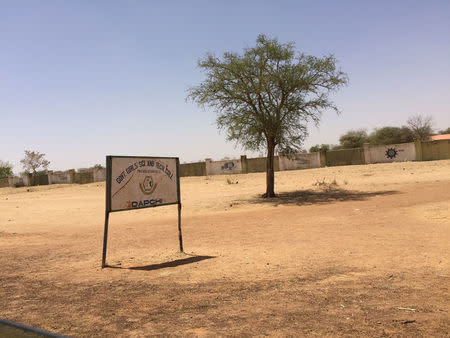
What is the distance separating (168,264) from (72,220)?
11.5 m

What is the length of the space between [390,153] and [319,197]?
23774 millimetres

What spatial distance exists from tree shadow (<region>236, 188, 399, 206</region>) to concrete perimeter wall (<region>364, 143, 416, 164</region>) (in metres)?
20.0

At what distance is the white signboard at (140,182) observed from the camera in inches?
302

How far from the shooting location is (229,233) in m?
11.0

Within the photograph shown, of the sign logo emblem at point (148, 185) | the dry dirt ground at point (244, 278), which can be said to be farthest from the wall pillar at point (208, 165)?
the sign logo emblem at point (148, 185)

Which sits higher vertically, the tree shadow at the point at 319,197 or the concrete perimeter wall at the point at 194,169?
the concrete perimeter wall at the point at 194,169

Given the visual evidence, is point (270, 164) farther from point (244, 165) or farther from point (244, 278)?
point (244, 165)

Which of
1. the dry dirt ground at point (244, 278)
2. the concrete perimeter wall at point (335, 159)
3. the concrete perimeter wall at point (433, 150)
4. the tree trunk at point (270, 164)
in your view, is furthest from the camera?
the concrete perimeter wall at point (335, 159)

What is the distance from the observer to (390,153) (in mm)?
40781

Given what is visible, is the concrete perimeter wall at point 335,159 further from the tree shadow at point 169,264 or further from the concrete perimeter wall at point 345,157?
the tree shadow at point 169,264

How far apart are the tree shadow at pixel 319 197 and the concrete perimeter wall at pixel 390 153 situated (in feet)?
65.5

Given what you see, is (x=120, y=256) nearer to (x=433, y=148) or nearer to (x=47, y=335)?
(x=47, y=335)

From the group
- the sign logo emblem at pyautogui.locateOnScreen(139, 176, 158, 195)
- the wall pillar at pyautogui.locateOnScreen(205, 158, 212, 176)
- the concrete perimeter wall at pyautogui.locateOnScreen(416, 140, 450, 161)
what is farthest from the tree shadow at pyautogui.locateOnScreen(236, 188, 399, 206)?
the wall pillar at pyautogui.locateOnScreen(205, 158, 212, 176)

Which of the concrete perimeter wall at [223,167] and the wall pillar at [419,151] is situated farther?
the concrete perimeter wall at [223,167]
